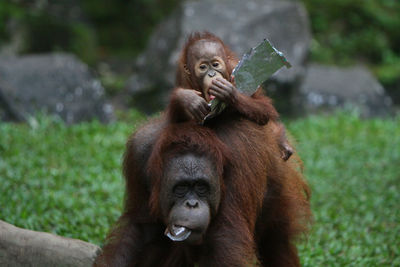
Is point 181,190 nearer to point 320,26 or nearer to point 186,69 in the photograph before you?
point 186,69

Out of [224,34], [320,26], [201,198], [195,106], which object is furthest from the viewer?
[320,26]

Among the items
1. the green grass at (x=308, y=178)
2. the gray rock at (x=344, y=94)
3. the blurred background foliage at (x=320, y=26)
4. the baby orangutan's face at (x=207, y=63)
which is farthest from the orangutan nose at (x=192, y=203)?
the blurred background foliage at (x=320, y=26)

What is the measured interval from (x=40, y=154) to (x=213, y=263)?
3.76 metres

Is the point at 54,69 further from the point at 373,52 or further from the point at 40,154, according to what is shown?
the point at 373,52

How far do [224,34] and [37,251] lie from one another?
607cm

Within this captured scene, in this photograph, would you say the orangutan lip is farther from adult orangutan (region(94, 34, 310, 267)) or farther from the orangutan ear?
the orangutan ear

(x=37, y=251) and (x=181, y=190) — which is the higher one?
(x=181, y=190)

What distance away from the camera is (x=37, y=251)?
343cm

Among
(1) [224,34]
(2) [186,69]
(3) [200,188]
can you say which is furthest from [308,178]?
(3) [200,188]

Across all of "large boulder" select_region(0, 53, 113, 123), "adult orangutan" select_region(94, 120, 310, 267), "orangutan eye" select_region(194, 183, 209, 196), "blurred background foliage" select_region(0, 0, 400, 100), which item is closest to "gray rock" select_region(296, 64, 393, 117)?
"blurred background foliage" select_region(0, 0, 400, 100)

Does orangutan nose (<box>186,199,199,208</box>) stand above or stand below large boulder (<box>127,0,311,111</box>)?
below

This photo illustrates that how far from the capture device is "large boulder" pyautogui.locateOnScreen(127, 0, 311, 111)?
28.9 feet

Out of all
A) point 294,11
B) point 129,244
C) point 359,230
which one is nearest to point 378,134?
point 294,11

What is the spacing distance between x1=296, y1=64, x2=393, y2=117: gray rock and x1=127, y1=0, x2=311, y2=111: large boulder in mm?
763
